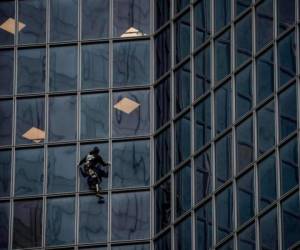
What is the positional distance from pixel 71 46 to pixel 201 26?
5.80 m

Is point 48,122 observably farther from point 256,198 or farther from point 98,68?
point 256,198

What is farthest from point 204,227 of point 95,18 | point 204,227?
point 95,18

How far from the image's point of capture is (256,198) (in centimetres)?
9938

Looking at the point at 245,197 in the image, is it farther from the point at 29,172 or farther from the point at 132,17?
the point at 132,17

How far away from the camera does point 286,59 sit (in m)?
101

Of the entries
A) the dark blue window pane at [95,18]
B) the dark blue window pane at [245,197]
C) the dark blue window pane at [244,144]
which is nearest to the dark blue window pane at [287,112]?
the dark blue window pane at [244,144]

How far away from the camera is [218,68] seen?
4018 inches

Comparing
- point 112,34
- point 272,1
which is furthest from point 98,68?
point 272,1

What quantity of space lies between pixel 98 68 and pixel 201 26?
4.77 m

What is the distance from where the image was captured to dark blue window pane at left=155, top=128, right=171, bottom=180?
101875mm

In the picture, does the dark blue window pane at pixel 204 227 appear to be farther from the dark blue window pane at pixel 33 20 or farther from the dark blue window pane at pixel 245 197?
the dark blue window pane at pixel 33 20

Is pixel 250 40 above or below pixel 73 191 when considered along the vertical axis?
above

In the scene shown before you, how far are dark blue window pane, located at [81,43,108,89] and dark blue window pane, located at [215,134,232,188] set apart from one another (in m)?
6.12

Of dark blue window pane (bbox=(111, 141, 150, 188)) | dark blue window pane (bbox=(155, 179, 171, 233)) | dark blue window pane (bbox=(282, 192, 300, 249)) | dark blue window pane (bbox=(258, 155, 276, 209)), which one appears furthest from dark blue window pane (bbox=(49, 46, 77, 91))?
dark blue window pane (bbox=(282, 192, 300, 249))
